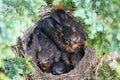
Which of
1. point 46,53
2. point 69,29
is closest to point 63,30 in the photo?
point 69,29

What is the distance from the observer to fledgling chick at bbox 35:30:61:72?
1751 millimetres

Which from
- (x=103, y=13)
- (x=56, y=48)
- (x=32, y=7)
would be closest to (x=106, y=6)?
(x=103, y=13)

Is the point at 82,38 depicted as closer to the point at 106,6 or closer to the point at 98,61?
the point at 98,61

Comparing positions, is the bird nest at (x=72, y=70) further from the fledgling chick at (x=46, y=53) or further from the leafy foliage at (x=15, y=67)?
the leafy foliage at (x=15, y=67)

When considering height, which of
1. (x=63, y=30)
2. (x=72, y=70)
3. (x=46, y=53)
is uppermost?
(x=63, y=30)

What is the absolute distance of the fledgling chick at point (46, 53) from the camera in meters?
1.75

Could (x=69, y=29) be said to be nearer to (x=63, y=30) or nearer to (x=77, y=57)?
(x=63, y=30)

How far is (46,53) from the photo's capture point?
1.78 m

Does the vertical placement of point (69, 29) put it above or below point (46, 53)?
above

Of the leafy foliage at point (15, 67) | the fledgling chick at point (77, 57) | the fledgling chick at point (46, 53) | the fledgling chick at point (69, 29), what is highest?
the leafy foliage at point (15, 67)

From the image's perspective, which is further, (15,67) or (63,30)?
(63,30)

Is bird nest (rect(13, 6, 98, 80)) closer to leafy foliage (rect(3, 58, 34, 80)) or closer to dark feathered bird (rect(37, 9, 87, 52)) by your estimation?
dark feathered bird (rect(37, 9, 87, 52))

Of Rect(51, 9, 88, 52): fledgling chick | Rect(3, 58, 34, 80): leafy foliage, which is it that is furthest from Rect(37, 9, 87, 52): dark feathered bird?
Rect(3, 58, 34, 80): leafy foliage

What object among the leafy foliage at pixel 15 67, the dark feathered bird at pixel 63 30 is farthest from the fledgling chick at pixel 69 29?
Result: the leafy foliage at pixel 15 67
